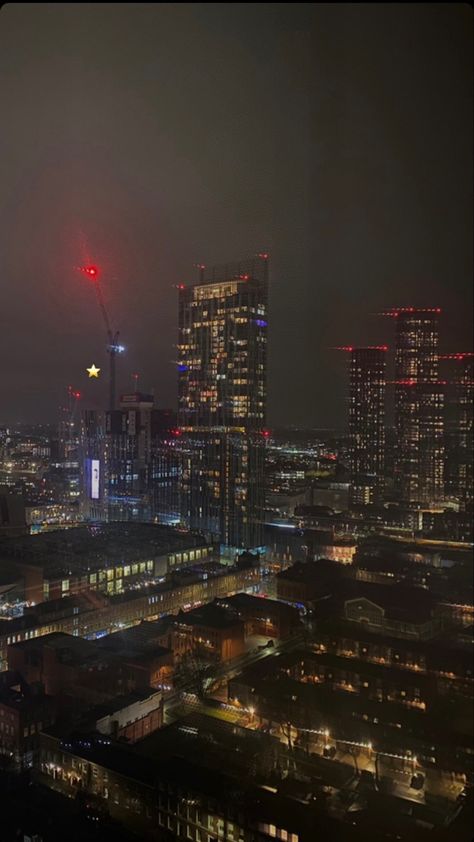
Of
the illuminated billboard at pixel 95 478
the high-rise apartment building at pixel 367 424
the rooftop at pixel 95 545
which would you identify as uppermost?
the high-rise apartment building at pixel 367 424

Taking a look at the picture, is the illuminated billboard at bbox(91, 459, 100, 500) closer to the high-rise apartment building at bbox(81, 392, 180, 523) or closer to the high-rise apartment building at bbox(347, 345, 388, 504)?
the high-rise apartment building at bbox(81, 392, 180, 523)

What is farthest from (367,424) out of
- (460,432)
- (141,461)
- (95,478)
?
(95,478)

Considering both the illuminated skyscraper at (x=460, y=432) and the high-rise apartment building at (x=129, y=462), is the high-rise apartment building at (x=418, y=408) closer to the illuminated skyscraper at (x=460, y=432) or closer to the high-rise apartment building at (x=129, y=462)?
the illuminated skyscraper at (x=460, y=432)

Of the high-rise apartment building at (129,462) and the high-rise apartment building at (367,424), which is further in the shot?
the high-rise apartment building at (129,462)

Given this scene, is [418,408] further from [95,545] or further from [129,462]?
[129,462]

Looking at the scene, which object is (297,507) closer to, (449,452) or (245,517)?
(245,517)

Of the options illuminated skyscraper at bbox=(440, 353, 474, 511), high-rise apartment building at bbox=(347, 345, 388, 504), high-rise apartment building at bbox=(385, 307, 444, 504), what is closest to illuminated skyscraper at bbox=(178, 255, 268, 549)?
high-rise apartment building at bbox=(347, 345, 388, 504)

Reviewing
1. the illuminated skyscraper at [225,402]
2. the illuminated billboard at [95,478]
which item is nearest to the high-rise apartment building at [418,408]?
the illuminated skyscraper at [225,402]
